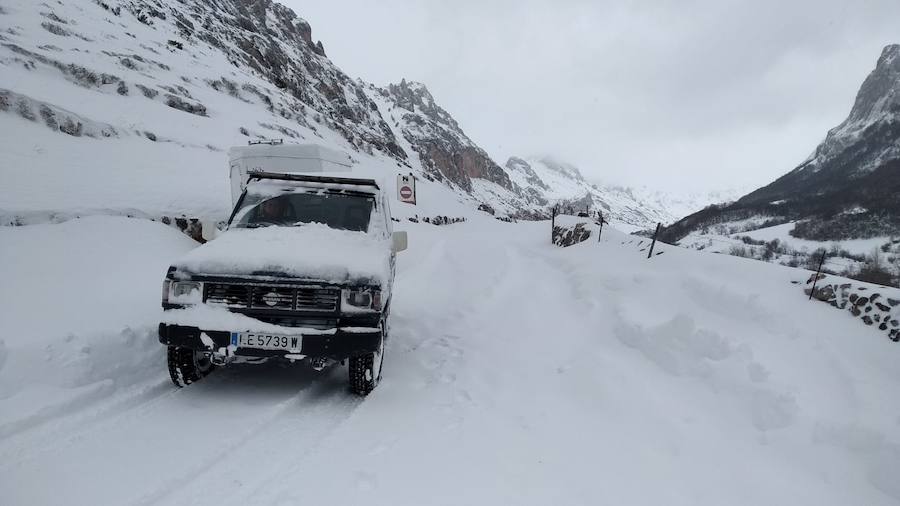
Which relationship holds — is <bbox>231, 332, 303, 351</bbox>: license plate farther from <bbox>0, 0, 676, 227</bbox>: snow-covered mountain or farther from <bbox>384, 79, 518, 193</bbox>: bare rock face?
<bbox>384, 79, 518, 193</bbox>: bare rock face

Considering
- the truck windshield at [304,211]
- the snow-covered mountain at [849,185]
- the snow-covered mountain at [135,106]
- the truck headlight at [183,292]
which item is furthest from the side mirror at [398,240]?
the snow-covered mountain at [849,185]

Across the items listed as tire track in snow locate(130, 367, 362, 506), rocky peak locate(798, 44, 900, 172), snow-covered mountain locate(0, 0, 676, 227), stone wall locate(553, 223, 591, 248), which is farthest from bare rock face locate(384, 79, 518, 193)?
rocky peak locate(798, 44, 900, 172)

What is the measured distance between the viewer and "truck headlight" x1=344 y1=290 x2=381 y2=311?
12.6 ft

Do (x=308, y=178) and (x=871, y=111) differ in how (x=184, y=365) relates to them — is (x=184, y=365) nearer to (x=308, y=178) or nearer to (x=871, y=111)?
(x=308, y=178)

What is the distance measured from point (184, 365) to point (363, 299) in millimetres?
1835

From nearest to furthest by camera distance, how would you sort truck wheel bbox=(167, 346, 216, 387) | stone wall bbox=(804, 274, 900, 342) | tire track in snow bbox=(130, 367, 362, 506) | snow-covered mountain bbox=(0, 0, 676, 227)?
tire track in snow bbox=(130, 367, 362, 506), truck wheel bbox=(167, 346, 216, 387), stone wall bbox=(804, 274, 900, 342), snow-covered mountain bbox=(0, 0, 676, 227)

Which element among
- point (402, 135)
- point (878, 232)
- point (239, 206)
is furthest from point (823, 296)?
point (402, 135)

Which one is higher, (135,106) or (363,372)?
(135,106)

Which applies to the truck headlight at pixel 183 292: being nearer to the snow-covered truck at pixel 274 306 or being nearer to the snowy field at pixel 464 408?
the snow-covered truck at pixel 274 306

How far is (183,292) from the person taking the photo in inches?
147

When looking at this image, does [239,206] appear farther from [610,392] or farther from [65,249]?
[610,392]

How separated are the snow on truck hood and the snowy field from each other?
122cm

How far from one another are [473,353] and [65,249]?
228 inches

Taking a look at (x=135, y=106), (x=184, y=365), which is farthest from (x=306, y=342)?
(x=135, y=106)
